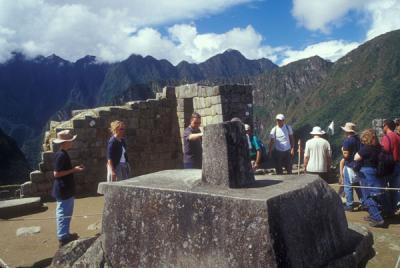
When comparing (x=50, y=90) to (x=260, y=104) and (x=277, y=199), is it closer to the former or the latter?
(x=260, y=104)

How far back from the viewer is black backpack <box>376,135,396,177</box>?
20.7ft

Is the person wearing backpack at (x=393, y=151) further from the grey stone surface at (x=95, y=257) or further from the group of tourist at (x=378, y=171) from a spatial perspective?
the grey stone surface at (x=95, y=257)

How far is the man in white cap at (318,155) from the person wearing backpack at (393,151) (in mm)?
1034

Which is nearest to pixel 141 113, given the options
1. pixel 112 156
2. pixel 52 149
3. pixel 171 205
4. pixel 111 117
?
pixel 111 117

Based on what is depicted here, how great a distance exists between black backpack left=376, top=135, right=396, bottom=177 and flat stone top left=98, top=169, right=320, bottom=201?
8.82 ft

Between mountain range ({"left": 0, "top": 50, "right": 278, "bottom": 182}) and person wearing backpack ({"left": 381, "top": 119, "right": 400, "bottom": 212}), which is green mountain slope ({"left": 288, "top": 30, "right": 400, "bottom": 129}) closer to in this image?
mountain range ({"left": 0, "top": 50, "right": 278, "bottom": 182})

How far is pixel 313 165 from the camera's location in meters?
7.41

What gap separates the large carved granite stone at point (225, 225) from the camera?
3.10 m

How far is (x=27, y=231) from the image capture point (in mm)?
6801

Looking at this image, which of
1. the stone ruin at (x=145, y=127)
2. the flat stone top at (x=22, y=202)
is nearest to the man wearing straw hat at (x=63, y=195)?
the flat stone top at (x=22, y=202)

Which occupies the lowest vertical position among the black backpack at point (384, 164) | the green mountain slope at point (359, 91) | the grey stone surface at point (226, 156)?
the black backpack at point (384, 164)

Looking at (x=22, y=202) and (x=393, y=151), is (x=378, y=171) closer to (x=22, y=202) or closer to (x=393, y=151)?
(x=393, y=151)

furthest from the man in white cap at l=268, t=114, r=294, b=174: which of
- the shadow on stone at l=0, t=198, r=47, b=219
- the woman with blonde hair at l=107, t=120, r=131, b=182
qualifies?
the shadow on stone at l=0, t=198, r=47, b=219

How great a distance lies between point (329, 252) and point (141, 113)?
8.92m
